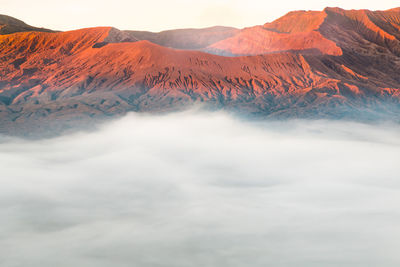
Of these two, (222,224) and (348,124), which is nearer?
(222,224)

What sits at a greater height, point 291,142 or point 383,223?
point 291,142

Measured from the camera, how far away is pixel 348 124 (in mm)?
181250

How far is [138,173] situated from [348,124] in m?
88.5

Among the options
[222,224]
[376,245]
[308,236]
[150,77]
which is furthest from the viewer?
[150,77]

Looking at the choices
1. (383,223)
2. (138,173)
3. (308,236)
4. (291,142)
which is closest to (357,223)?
(383,223)

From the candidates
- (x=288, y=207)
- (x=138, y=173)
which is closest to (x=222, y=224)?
(x=288, y=207)

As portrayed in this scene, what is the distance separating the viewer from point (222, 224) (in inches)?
3241

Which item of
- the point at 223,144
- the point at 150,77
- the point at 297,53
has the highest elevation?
the point at 297,53

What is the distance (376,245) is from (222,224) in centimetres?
2590

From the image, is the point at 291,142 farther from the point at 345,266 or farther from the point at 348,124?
the point at 345,266

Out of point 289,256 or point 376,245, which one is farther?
point 376,245

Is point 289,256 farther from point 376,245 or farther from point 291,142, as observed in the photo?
point 291,142

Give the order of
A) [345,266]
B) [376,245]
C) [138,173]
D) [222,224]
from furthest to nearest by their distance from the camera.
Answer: [138,173] < [222,224] < [376,245] < [345,266]

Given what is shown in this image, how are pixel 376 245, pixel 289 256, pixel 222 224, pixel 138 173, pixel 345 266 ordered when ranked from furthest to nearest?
pixel 138 173 < pixel 222 224 < pixel 376 245 < pixel 289 256 < pixel 345 266
